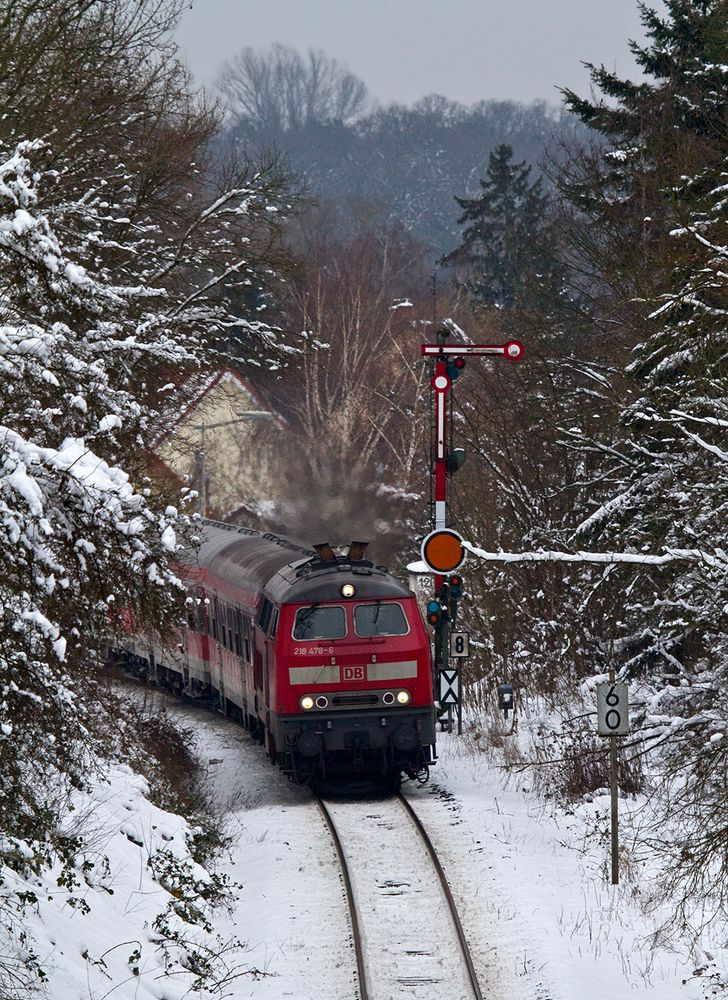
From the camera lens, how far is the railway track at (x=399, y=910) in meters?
10.9

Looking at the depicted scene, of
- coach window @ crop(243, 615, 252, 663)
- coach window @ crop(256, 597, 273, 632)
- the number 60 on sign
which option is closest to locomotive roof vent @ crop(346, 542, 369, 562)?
coach window @ crop(256, 597, 273, 632)

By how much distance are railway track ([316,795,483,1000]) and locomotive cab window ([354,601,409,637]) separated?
79.9 inches

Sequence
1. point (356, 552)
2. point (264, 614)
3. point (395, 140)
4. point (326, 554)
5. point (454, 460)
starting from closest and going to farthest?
point (326, 554) < point (356, 552) < point (264, 614) < point (454, 460) < point (395, 140)

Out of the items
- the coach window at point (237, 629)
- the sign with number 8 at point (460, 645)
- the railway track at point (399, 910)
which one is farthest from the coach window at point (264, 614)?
the sign with number 8 at point (460, 645)

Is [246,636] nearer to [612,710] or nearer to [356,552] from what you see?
[356,552]

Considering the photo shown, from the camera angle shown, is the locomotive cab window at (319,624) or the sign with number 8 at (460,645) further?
the sign with number 8 at (460,645)

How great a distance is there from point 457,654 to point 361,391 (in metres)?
28.5

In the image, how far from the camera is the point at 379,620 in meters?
17.6

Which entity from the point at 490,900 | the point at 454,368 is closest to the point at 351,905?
the point at 490,900

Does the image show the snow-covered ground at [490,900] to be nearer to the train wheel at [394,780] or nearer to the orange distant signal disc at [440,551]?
the train wheel at [394,780]

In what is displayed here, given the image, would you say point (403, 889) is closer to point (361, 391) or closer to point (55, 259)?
point (55, 259)

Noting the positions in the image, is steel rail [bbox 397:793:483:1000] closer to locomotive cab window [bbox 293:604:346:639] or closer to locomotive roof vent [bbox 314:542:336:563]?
locomotive cab window [bbox 293:604:346:639]

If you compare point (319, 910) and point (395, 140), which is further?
point (395, 140)

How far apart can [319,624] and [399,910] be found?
521cm
